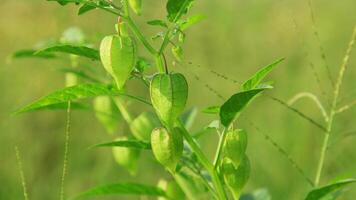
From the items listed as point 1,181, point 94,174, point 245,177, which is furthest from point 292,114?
point 245,177

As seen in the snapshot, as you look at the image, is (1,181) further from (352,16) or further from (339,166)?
(352,16)

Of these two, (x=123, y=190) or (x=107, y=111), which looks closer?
(x=123, y=190)

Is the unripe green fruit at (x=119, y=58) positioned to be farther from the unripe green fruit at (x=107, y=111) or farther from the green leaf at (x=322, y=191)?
the unripe green fruit at (x=107, y=111)

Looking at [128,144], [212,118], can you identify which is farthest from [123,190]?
[212,118]

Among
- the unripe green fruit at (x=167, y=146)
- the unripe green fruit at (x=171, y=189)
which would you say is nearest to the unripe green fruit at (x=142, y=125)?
the unripe green fruit at (x=171, y=189)

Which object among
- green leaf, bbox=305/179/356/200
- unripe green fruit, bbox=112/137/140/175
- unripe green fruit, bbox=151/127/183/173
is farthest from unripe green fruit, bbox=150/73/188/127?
unripe green fruit, bbox=112/137/140/175

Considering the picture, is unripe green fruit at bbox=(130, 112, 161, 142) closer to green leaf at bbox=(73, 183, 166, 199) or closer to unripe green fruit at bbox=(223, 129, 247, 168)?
green leaf at bbox=(73, 183, 166, 199)

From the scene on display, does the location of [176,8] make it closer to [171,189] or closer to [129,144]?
[129,144]
